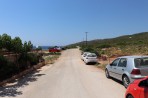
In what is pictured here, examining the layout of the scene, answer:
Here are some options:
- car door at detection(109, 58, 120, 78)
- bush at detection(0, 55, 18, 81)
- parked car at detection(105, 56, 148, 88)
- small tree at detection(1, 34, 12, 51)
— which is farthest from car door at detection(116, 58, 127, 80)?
small tree at detection(1, 34, 12, 51)

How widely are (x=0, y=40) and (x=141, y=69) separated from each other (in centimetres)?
1094

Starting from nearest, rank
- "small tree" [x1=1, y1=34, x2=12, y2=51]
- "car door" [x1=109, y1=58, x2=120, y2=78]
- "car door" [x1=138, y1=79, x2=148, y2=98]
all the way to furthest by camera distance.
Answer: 1. "car door" [x1=138, y1=79, x2=148, y2=98]
2. "car door" [x1=109, y1=58, x2=120, y2=78]
3. "small tree" [x1=1, y1=34, x2=12, y2=51]

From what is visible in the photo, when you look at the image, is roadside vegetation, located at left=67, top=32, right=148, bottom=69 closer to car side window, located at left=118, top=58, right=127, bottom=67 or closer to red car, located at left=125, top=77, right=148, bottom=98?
car side window, located at left=118, top=58, right=127, bottom=67

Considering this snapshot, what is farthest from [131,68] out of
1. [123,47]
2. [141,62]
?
[123,47]

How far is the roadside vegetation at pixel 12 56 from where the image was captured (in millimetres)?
18752

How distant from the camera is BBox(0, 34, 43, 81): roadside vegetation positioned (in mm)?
18752

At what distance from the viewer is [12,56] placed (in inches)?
889

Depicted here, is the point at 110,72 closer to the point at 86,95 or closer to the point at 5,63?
the point at 86,95

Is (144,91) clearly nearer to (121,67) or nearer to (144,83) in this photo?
(144,83)

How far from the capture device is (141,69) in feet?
41.5

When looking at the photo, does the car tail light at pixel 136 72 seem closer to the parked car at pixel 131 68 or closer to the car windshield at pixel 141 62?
the parked car at pixel 131 68

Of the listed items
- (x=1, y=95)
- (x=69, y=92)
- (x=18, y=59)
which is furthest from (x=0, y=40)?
(x=69, y=92)

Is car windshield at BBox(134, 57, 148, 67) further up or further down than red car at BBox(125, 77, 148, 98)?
further up

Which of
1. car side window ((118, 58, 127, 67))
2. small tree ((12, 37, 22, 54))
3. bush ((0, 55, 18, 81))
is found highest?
small tree ((12, 37, 22, 54))
